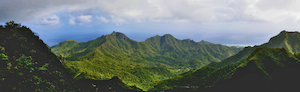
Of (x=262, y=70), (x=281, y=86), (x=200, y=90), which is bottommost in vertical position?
(x=200, y=90)

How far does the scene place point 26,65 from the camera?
7119 cm

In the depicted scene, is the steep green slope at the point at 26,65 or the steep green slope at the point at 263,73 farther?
the steep green slope at the point at 263,73

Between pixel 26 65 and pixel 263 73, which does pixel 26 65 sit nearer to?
pixel 26 65

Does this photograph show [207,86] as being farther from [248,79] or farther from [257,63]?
[257,63]

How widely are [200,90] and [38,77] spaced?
508 ft

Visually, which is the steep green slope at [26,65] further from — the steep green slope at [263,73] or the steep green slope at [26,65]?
the steep green slope at [263,73]

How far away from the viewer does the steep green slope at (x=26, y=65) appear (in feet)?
206

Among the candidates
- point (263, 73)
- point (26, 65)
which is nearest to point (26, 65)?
point (26, 65)

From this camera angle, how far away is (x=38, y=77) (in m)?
73.6

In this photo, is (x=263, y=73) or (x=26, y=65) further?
(x=263, y=73)

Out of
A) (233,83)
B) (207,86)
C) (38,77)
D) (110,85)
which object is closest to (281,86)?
(233,83)

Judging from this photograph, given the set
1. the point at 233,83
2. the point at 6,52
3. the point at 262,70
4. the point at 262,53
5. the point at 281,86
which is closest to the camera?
the point at 6,52

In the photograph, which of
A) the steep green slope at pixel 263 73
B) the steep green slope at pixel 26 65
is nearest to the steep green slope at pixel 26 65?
the steep green slope at pixel 26 65

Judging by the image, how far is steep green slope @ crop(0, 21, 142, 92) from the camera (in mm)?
62938
